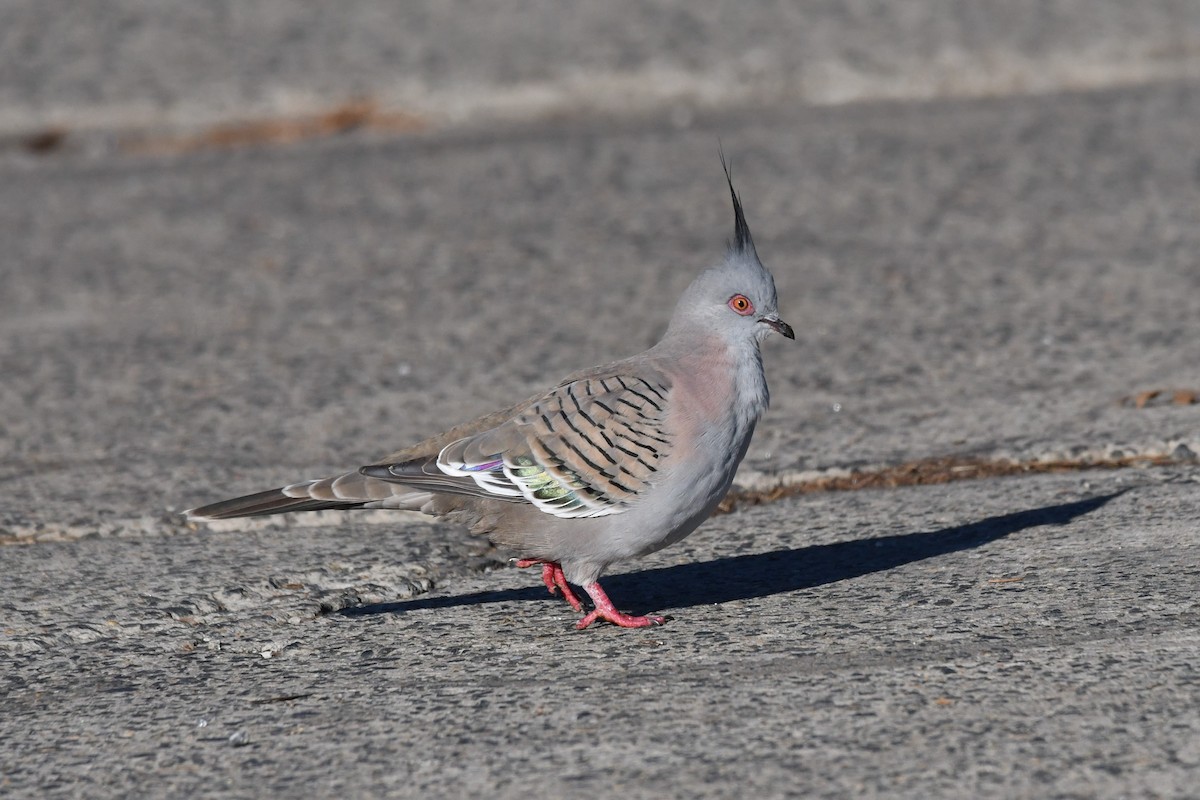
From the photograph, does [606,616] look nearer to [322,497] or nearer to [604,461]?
[604,461]

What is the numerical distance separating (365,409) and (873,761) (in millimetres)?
3319

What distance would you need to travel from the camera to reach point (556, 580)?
4.45 meters

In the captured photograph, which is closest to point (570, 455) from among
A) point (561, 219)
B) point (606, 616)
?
point (606, 616)

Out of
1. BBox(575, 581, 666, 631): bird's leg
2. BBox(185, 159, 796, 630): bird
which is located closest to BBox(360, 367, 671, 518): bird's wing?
BBox(185, 159, 796, 630): bird

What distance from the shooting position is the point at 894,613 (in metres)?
4.07

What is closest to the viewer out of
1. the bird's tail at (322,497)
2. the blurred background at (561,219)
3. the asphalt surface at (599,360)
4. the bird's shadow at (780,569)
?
the asphalt surface at (599,360)

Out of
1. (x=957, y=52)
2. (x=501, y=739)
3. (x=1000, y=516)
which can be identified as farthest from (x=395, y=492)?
(x=957, y=52)

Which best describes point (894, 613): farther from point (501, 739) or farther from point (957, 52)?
point (957, 52)

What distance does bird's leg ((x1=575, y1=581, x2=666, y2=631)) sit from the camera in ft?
13.6

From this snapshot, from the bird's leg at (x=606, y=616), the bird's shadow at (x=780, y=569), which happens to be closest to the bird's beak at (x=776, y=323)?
the bird's shadow at (x=780, y=569)

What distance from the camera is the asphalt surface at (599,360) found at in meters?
3.46

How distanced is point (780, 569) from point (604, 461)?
2.41ft

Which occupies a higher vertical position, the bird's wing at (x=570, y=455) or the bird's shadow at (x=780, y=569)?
the bird's wing at (x=570, y=455)

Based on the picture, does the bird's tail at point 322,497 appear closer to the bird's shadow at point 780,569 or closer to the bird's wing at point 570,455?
the bird's wing at point 570,455
